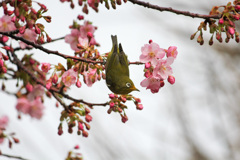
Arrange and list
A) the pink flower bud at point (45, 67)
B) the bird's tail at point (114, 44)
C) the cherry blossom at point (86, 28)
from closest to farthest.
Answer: the pink flower bud at point (45, 67)
the cherry blossom at point (86, 28)
the bird's tail at point (114, 44)

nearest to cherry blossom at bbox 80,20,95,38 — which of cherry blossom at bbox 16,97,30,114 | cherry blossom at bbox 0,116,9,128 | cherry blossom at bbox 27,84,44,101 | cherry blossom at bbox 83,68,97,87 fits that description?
cherry blossom at bbox 83,68,97,87

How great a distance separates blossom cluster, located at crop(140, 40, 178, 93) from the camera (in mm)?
3299

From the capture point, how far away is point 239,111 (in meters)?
13.0

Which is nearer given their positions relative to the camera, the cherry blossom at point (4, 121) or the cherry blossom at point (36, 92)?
the cherry blossom at point (36, 92)

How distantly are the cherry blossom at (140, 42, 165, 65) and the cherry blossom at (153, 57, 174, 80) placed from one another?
2.7 inches

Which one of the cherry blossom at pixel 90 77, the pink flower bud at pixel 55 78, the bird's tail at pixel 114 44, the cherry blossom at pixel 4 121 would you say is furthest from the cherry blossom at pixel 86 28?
the cherry blossom at pixel 4 121

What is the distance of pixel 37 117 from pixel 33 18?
7.68 ft

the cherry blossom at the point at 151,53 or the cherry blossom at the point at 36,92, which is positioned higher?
the cherry blossom at the point at 151,53

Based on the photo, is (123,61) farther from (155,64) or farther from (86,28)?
(155,64)

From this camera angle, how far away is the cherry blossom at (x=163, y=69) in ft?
10.8

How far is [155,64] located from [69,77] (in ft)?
2.94

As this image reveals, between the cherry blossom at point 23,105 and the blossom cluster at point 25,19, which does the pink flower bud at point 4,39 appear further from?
the cherry blossom at point 23,105

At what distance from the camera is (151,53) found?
11.0 feet

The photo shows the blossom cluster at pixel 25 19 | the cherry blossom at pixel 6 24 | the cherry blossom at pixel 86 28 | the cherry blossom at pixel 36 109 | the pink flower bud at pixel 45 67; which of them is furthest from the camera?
the cherry blossom at pixel 36 109
